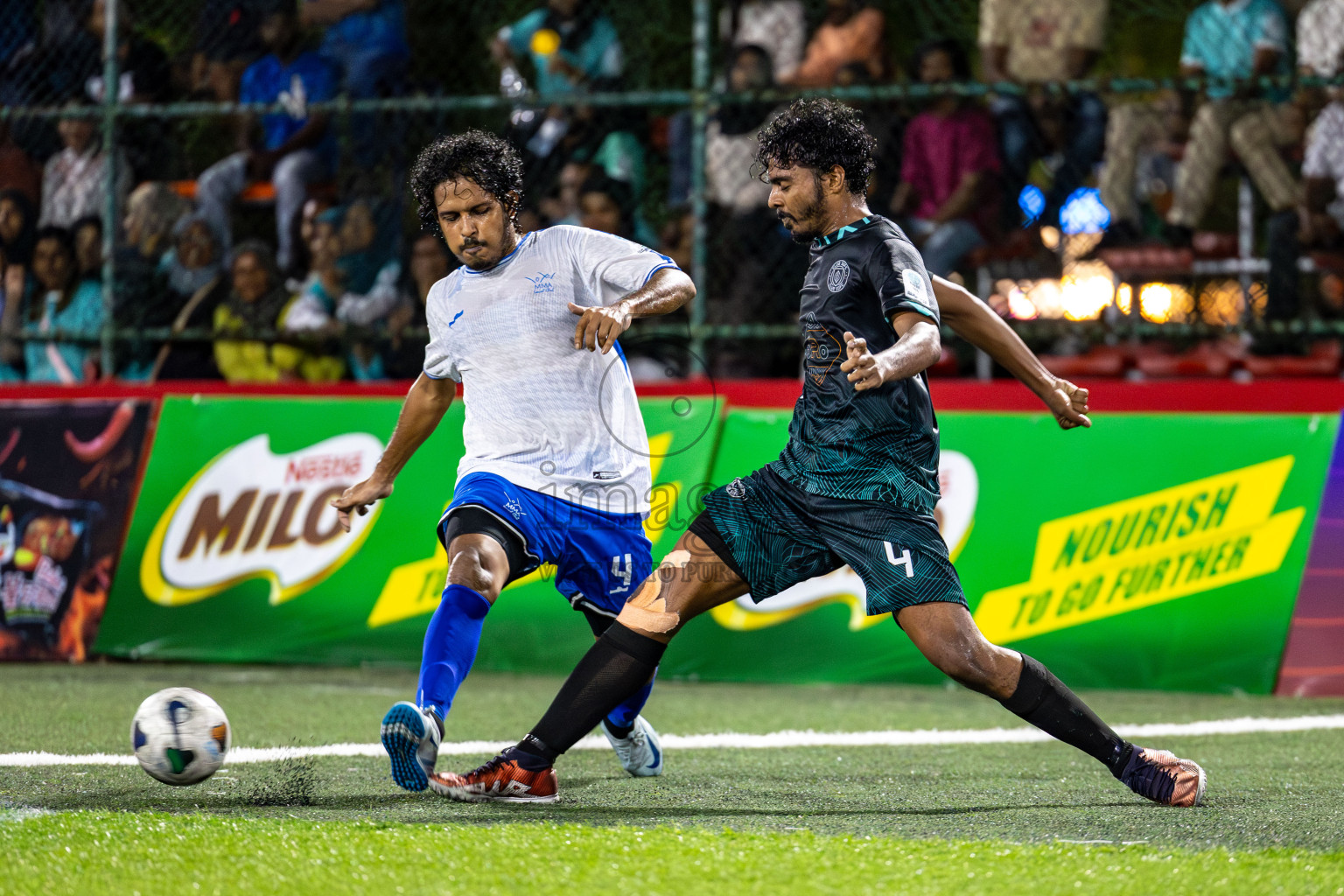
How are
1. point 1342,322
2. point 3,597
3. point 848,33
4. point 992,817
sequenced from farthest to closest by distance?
point 848,33 < point 3,597 < point 1342,322 < point 992,817

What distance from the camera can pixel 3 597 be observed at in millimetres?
8141

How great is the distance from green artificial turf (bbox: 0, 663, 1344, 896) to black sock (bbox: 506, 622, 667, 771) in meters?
0.15

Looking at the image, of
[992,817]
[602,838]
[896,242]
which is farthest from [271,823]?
[896,242]

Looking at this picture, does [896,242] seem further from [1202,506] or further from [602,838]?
[1202,506]

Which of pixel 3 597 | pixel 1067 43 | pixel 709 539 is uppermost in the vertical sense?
pixel 1067 43

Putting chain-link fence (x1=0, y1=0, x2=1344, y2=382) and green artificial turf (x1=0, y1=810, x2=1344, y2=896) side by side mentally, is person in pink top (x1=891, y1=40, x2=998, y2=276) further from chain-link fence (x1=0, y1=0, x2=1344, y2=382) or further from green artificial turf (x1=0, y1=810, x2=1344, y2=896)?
green artificial turf (x1=0, y1=810, x2=1344, y2=896)

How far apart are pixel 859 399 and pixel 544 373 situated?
3.49 feet

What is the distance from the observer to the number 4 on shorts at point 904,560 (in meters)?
4.00

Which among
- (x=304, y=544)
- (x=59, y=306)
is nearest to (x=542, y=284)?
(x=304, y=544)

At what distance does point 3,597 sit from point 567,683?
508 centimetres

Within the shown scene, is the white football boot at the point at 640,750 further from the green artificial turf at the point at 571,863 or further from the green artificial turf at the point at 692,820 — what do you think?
the green artificial turf at the point at 571,863

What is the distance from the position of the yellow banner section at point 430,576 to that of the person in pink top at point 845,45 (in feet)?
7.83

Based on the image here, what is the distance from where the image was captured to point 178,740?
4.16 m

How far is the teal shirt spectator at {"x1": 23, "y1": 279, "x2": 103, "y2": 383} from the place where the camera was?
9430 mm
